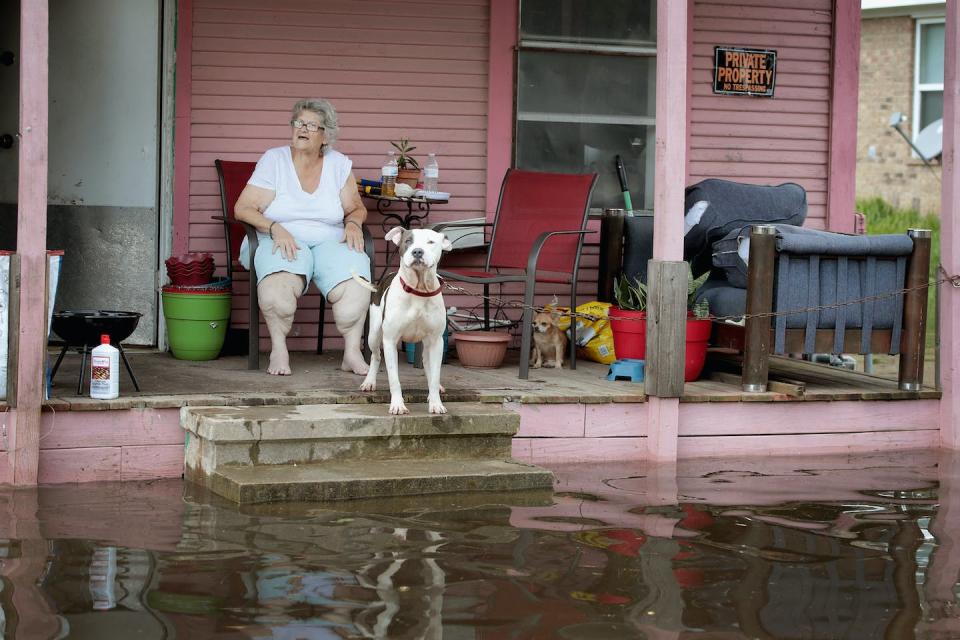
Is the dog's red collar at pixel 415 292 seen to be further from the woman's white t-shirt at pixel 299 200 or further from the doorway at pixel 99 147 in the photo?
the doorway at pixel 99 147

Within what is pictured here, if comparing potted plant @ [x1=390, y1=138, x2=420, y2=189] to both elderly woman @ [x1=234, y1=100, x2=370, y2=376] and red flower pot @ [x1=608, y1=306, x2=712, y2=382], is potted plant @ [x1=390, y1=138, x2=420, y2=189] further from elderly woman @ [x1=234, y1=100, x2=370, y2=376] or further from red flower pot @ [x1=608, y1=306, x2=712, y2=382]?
red flower pot @ [x1=608, y1=306, x2=712, y2=382]

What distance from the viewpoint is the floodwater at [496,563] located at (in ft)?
10.1

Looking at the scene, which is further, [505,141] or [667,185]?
[505,141]

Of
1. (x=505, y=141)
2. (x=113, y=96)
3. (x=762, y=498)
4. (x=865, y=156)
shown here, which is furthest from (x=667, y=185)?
(x=865, y=156)

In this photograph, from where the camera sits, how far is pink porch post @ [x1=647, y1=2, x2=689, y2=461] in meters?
5.25

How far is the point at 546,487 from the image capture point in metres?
4.82

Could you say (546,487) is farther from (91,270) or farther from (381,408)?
(91,270)

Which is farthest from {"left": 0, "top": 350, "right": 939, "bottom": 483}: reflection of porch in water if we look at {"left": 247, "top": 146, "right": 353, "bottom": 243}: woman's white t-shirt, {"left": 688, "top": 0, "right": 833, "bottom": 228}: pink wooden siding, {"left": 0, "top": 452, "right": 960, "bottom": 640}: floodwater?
{"left": 688, "top": 0, "right": 833, "bottom": 228}: pink wooden siding

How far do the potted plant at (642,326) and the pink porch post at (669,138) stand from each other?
488 mm

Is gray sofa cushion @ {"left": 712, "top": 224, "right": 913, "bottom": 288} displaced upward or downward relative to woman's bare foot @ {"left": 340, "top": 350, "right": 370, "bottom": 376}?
upward

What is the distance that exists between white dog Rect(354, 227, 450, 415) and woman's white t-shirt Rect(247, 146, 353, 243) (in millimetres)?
1002

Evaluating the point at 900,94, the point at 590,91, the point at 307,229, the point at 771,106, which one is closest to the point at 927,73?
the point at 900,94

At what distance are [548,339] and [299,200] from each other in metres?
1.48

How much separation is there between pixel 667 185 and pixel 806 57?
260 cm
